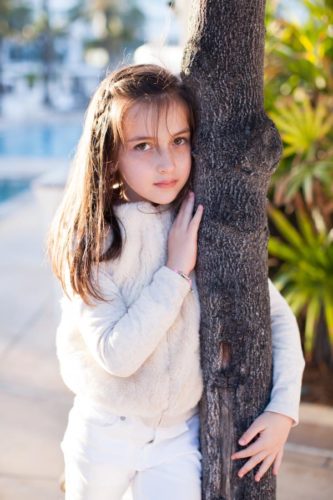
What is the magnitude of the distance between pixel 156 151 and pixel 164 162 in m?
0.04

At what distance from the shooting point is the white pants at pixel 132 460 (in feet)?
5.43

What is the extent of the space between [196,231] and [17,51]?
5335 centimetres

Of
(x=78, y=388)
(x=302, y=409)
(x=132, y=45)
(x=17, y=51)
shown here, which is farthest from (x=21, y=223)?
→ (x=17, y=51)

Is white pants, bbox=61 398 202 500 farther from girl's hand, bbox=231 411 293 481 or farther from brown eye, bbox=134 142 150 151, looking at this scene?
brown eye, bbox=134 142 150 151

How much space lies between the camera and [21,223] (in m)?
8.18

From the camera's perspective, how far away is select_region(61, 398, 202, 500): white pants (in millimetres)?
1656

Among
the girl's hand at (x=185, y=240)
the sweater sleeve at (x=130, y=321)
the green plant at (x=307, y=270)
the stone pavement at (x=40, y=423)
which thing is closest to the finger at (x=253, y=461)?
the sweater sleeve at (x=130, y=321)

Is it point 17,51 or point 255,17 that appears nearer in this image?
point 255,17

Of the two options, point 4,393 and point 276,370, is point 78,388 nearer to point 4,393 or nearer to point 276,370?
point 276,370

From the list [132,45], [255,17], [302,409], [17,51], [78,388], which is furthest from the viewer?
[17,51]

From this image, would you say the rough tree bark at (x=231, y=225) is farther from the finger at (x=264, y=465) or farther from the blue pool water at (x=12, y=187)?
the blue pool water at (x=12, y=187)

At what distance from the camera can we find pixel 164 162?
5.35ft

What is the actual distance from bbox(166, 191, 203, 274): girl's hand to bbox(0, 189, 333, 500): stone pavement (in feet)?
2.18

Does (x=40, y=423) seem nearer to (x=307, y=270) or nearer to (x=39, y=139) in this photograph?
(x=307, y=270)
